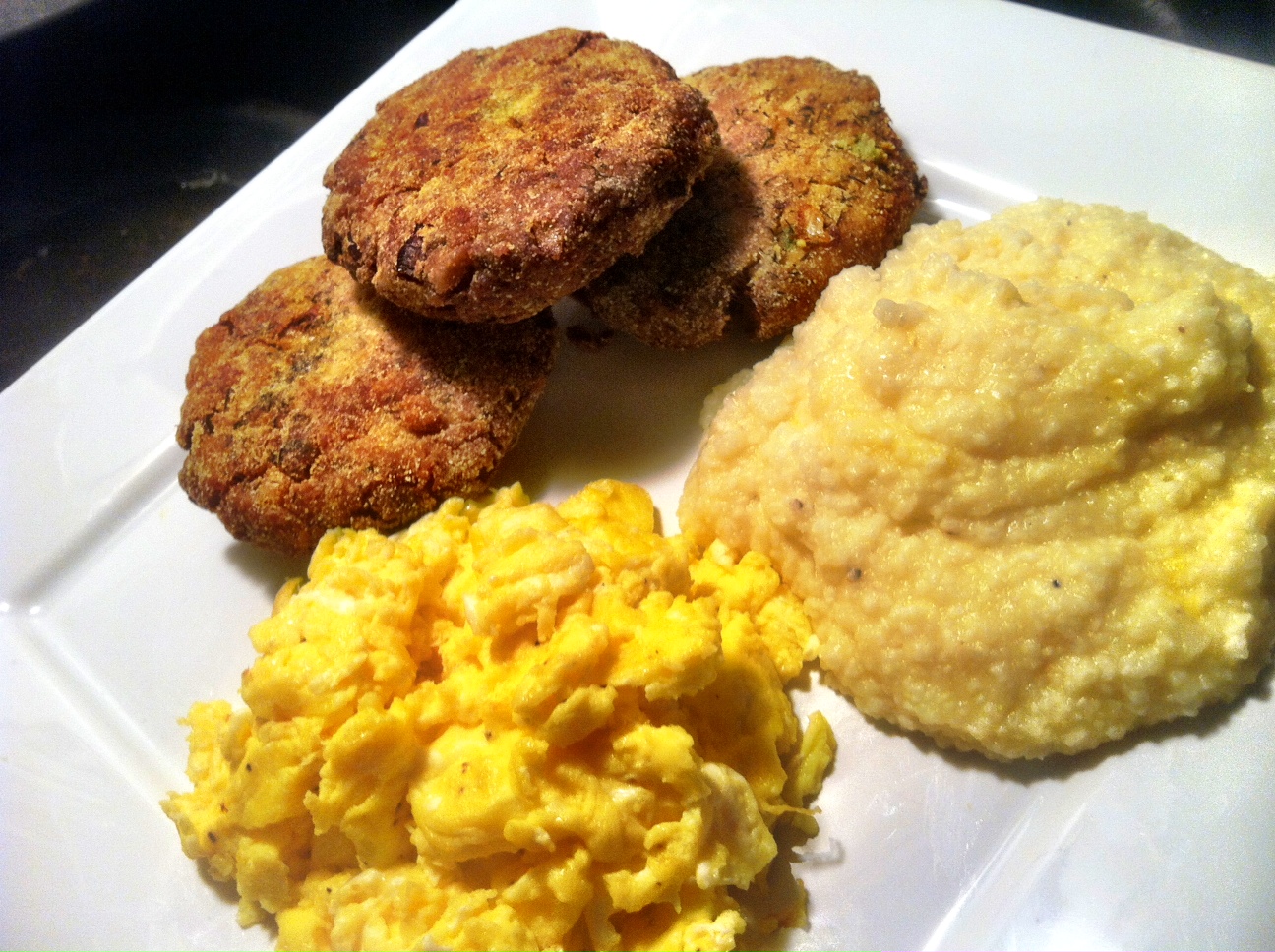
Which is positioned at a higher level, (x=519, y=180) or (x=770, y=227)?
(x=519, y=180)

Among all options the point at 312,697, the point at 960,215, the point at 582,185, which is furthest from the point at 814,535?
the point at 960,215

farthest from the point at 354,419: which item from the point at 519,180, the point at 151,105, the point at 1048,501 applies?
the point at 151,105

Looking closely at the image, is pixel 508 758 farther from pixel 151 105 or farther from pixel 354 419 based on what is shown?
pixel 151 105

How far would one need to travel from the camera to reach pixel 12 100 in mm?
3324

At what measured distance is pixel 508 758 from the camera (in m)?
1.46


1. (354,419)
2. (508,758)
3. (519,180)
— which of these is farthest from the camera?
(354,419)

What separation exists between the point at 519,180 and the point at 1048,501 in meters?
1.22

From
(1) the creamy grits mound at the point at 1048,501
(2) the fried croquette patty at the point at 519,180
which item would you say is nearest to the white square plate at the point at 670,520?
(1) the creamy grits mound at the point at 1048,501

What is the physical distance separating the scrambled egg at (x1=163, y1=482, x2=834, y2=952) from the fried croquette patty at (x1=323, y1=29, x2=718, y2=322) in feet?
1.69

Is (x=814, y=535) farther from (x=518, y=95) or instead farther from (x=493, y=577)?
(x=518, y=95)

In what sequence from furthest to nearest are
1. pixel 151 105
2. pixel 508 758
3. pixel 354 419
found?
pixel 151 105, pixel 354 419, pixel 508 758

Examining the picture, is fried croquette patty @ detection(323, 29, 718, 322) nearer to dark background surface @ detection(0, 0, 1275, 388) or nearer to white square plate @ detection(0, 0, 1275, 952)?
white square plate @ detection(0, 0, 1275, 952)

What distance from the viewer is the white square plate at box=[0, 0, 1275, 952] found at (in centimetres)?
148

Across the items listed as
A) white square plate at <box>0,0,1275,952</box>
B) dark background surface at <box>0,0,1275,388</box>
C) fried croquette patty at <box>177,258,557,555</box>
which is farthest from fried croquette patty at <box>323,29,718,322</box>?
dark background surface at <box>0,0,1275,388</box>
